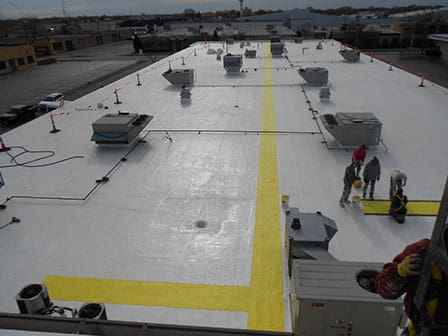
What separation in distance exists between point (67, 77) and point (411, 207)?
43754 millimetres

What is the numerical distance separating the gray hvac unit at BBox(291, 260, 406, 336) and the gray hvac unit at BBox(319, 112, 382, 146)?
330 inches

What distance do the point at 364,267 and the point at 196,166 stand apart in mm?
7924

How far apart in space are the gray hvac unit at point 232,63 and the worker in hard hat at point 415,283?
25144mm

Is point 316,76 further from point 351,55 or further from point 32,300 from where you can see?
point 32,300

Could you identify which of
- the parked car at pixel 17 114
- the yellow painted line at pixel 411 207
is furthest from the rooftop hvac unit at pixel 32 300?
the parked car at pixel 17 114

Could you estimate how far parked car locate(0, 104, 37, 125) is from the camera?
22422mm

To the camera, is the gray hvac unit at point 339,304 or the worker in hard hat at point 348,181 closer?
the gray hvac unit at point 339,304

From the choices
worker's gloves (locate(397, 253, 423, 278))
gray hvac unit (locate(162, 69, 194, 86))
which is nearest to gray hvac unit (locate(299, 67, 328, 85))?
gray hvac unit (locate(162, 69, 194, 86))

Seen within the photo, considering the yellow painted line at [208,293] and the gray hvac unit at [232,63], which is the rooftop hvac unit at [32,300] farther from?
the gray hvac unit at [232,63]

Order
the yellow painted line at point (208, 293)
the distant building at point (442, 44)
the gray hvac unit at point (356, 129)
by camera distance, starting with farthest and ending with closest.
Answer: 1. the distant building at point (442, 44)
2. the gray hvac unit at point (356, 129)
3. the yellow painted line at point (208, 293)

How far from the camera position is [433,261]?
8.66ft

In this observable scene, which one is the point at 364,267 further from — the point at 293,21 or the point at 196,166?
the point at 293,21

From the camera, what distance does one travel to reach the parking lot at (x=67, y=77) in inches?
1305

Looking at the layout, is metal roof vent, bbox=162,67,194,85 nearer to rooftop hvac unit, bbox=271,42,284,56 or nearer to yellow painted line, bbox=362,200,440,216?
rooftop hvac unit, bbox=271,42,284,56
